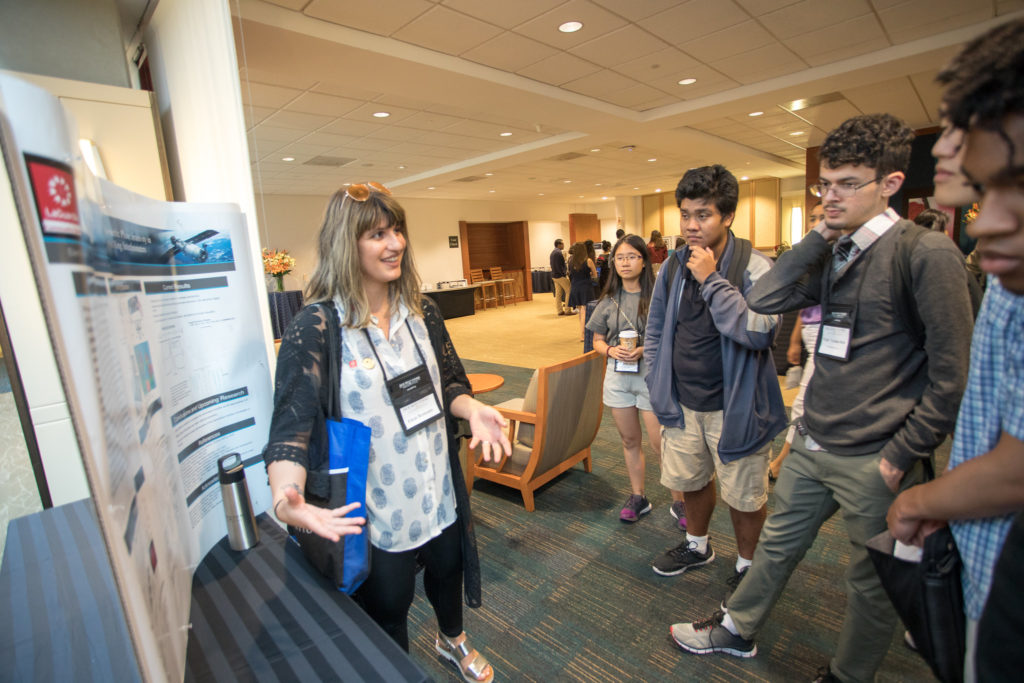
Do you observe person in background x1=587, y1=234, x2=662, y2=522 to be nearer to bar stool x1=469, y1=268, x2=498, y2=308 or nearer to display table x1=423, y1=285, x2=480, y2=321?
display table x1=423, y1=285, x2=480, y2=321

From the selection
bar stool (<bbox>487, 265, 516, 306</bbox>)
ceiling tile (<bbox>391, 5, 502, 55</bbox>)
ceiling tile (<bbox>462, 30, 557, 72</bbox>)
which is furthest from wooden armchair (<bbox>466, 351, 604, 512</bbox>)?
bar stool (<bbox>487, 265, 516, 306</bbox>)

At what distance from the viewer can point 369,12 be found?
3.16 m

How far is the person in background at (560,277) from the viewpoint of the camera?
33.7 feet

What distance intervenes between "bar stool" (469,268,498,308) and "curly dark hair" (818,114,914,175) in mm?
11972

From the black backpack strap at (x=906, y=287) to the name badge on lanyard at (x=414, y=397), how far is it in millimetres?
1193

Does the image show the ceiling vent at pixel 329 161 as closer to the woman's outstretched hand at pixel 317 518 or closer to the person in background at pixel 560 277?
the person in background at pixel 560 277

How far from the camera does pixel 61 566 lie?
3.71 ft

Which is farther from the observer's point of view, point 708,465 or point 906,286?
point 708,465

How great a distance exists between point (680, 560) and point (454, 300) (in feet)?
33.9

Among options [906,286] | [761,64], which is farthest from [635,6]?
[906,286]

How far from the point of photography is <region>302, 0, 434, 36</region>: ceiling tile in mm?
3054

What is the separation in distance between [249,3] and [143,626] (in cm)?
350

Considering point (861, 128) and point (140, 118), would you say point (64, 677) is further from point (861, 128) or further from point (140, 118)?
point (140, 118)

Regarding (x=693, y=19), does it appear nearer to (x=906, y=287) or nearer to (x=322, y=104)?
(x=906, y=287)
